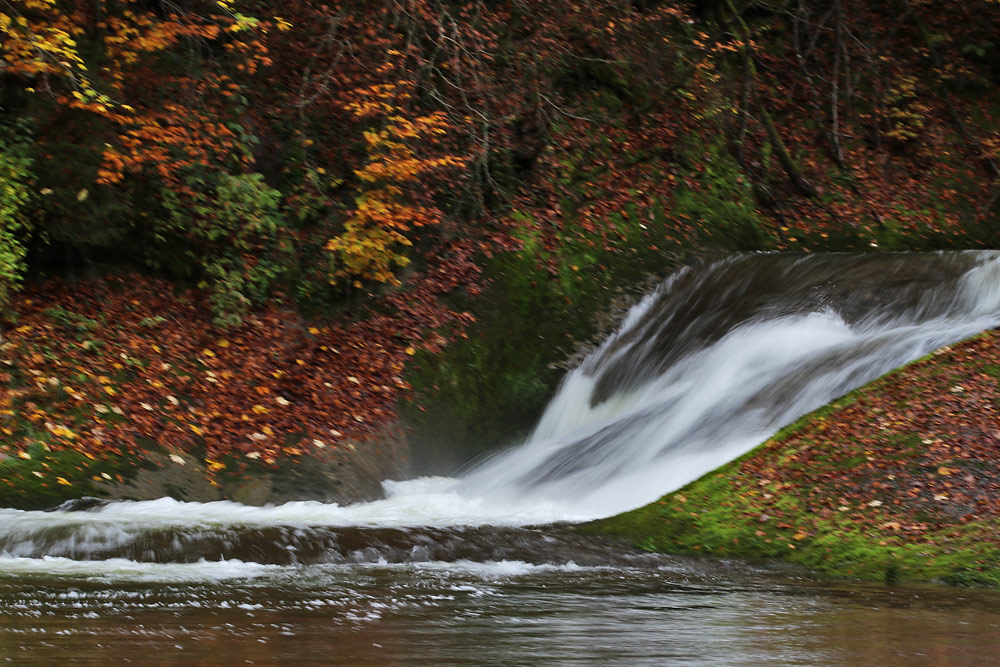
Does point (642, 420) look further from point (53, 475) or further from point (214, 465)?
point (53, 475)

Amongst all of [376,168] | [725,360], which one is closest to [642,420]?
[725,360]

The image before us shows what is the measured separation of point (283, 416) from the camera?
10844mm

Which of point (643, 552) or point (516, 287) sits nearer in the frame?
point (643, 552)

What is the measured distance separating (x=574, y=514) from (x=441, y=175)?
18.8ft

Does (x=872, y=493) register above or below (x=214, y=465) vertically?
above

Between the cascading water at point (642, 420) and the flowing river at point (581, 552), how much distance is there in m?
0.03

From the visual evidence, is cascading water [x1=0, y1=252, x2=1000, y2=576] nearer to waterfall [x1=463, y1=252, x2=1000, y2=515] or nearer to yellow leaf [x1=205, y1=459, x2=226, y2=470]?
waterfall [x1=463, y1=252, x2=1000, y2=515]

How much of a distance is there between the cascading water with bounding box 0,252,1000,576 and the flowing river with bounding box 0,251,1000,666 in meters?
0.03

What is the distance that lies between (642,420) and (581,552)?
3488mm

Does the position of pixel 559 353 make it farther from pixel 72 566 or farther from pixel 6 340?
pixel 72 566

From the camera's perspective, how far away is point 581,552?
773 centimetres

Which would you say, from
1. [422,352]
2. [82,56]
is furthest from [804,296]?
[82,56]

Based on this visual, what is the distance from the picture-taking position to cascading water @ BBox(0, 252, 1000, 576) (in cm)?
731

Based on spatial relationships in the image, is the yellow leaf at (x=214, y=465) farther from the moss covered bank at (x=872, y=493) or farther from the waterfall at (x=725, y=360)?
the moss covered bank at (x=872, y=493)
